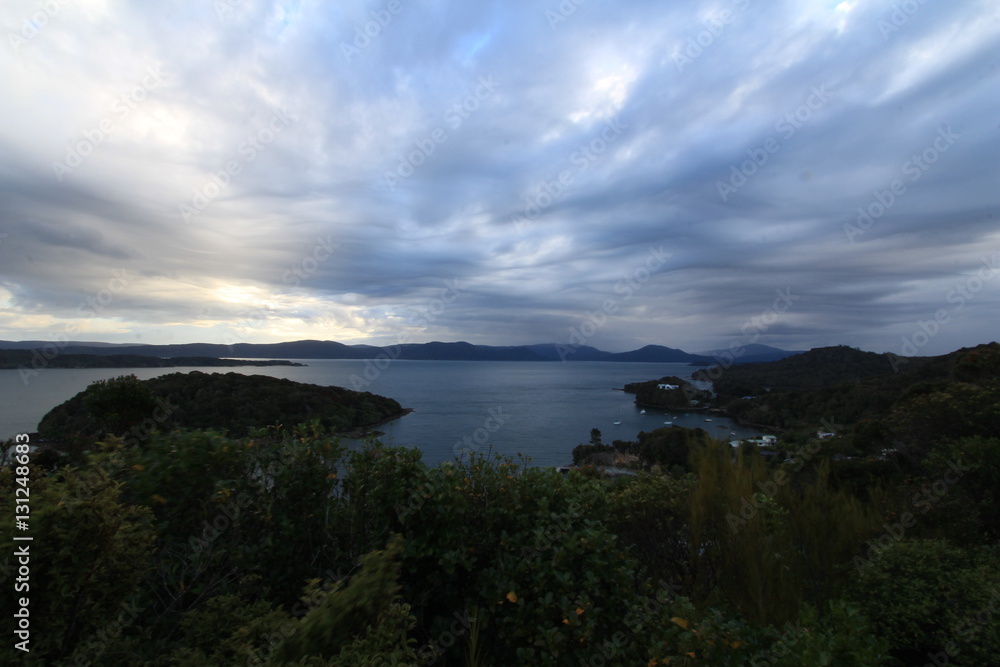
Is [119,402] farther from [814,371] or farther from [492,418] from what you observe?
[814,371]

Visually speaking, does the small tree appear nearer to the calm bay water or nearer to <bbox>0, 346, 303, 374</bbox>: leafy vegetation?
the calm bay water

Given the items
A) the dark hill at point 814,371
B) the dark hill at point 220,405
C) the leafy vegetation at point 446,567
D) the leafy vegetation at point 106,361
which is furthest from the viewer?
the dark hill at point 814,371

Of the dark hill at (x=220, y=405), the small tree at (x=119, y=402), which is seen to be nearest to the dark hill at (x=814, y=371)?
the dark hill at (x=220, y=405)

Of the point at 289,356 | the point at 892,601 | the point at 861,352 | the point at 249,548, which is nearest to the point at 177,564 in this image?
the point at 249,548

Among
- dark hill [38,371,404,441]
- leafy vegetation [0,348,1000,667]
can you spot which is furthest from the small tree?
dark hill [38,371,404,441]

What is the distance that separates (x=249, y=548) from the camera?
3064 millimetres

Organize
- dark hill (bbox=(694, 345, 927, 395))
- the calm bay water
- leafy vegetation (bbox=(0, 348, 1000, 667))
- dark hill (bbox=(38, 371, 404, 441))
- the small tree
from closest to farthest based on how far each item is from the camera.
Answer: leafy vegetation (bbox=(0, 348, 1000, 667)) < the small tree < dark hill (bbox=(38, 371, 404, 441)) < the calm bay water < dark hill (bbox=(694, 345, 927, 395))

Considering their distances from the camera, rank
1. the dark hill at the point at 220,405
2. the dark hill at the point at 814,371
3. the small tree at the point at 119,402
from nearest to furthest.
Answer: the small tree at the point at 119,402, the dark hill at the point at 220,405, the dark hill at the point at 814,371

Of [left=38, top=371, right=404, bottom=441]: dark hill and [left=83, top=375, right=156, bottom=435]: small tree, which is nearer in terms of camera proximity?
[left=83, top=375, right=156, bottom=435]: small tree

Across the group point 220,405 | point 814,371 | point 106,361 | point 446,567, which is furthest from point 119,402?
point 814,371

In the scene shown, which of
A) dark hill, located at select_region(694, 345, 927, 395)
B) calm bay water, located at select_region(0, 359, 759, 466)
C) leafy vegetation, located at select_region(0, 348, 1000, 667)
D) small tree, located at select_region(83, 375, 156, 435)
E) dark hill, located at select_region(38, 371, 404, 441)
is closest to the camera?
leafy vegetation, located at select_region(0, 348, 1000, 667)

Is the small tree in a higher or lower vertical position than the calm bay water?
higher

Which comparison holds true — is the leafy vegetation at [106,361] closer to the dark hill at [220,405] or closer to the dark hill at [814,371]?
the dark hill at [220,405]

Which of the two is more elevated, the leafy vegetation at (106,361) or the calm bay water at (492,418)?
the leafy vegetation at (106,361)
